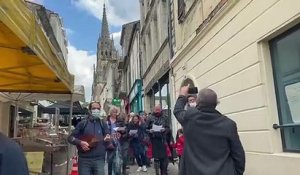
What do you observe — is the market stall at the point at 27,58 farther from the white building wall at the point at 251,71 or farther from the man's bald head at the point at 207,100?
the white building wall at the point at 251,71

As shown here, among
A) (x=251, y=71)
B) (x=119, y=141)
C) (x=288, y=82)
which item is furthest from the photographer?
(x=119, y=141)

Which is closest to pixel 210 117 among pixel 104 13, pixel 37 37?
pixel 37 37

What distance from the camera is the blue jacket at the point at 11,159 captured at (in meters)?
1.83

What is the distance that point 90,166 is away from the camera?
641 centimetres

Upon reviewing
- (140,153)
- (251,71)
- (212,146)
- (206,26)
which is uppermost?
(206,26)

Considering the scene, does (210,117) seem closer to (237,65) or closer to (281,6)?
(281,6)

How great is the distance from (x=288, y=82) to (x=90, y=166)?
11.2 ft

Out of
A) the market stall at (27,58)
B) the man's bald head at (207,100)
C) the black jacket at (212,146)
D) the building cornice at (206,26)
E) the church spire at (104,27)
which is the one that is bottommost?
the black jacket at (212,146)

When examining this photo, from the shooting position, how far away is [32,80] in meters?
7.36

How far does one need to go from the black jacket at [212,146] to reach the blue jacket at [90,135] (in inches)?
109

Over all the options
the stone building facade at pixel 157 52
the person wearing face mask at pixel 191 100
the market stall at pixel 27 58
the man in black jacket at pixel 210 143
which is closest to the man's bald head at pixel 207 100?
the man in black jacket at pixel 210 143

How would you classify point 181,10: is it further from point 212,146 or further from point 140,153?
point 212,146

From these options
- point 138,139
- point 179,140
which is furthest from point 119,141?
point 138,139

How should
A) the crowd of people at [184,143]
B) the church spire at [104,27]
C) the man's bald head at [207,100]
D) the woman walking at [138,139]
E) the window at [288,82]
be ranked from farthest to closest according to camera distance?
the church spire at [104,27] → the woman walking at [138,139] → the window at [288,82] → the man's bald head at [207,100] → the crowd of people at [184,143]
